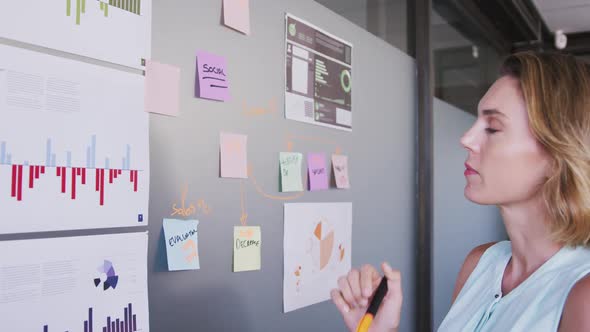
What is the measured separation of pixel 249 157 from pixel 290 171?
0.47 ft

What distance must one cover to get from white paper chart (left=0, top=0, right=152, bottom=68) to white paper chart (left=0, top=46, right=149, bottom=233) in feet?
0.08

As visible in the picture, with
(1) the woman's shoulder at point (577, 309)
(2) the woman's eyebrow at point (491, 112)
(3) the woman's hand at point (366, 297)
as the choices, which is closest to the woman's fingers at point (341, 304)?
(3) the woman's hand at point (366, 297)

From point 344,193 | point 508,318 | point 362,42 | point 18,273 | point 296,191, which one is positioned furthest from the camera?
point 362,42

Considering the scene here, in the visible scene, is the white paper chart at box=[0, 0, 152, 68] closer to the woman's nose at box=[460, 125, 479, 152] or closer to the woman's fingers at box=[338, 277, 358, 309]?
the woman's fingers at box=[338, 277, 358, 309]

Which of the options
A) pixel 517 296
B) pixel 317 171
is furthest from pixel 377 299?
pixel 317 171

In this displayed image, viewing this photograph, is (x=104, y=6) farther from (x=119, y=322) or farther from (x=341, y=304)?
(x=341, y=304)

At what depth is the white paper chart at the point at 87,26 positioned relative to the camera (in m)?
0.65

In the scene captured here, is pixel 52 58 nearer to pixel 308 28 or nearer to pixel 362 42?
pixel 308 28

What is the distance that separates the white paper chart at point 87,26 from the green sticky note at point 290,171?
41 cm

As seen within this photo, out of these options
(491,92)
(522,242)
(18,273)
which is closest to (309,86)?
(491,92)

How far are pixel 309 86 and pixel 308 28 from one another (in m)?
0.15

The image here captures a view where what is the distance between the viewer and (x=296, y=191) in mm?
1138

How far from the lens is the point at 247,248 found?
0.99 m

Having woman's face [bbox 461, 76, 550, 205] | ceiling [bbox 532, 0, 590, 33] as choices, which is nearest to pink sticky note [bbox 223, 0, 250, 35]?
woman's face [bbox 461, 76, 550, 205]
